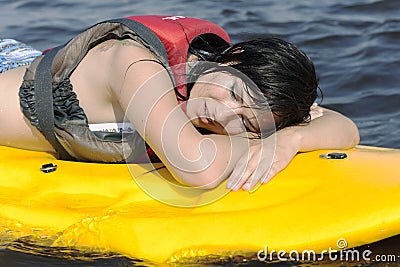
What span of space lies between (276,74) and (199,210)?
533 mm

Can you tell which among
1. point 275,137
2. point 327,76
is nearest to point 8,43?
point 275,137

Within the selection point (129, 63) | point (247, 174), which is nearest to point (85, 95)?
point (129, 63)

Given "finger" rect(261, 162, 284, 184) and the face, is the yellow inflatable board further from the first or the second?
the face

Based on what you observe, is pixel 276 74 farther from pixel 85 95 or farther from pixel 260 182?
pixel 85 95

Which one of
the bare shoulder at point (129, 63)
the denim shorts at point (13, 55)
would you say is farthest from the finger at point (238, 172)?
the denim shorts at point (13, 55)

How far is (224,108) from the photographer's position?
2.58 meters

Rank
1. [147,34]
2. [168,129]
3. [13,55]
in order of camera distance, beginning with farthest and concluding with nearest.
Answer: [13,55] < [147,34] < [168,129]

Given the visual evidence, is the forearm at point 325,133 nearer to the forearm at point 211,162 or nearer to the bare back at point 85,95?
the forearm at point 211,162

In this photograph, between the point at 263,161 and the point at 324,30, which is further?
the point at 324,30

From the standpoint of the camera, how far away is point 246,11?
6188 mm

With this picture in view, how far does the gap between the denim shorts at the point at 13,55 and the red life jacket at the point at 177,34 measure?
771 millimetres

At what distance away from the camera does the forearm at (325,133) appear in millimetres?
2758

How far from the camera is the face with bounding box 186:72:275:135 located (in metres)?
2.58

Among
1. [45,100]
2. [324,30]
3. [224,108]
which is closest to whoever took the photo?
[224,108]
